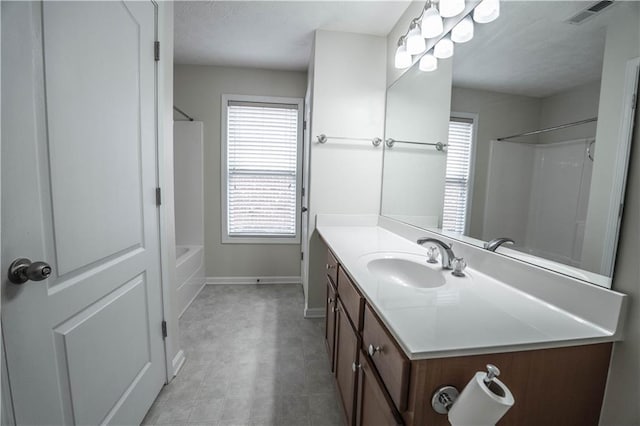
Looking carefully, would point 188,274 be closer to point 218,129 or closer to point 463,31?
point 218,129

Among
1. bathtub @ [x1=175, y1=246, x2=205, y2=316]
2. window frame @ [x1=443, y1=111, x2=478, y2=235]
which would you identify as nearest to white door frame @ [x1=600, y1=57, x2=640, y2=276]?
window frame @ [x1=443, y1=111, x2=478, y2=235]

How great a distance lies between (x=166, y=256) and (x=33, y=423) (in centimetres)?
78

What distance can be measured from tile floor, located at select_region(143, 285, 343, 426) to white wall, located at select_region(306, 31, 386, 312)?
31.8 inches

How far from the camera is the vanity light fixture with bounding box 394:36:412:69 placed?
5.39ft

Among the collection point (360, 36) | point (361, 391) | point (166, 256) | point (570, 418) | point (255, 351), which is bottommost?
point (255, 351)

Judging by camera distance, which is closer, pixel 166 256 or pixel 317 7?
pixel 166 256

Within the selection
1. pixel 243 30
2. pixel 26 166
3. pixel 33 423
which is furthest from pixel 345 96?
pixel 33 423

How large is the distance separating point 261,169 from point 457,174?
214 centimetres

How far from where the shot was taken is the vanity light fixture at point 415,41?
147cm

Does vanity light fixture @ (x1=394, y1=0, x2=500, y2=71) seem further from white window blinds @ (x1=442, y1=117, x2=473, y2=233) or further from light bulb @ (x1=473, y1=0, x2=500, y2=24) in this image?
white window blinds @ (x1=442, y1=117, x2=473, y2=233)

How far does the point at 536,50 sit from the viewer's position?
895mm

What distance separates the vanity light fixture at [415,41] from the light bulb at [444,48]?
0.40 ft

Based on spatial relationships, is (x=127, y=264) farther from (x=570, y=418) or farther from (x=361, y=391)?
(x=570, y=418)

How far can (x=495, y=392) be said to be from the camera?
1.60 ft
